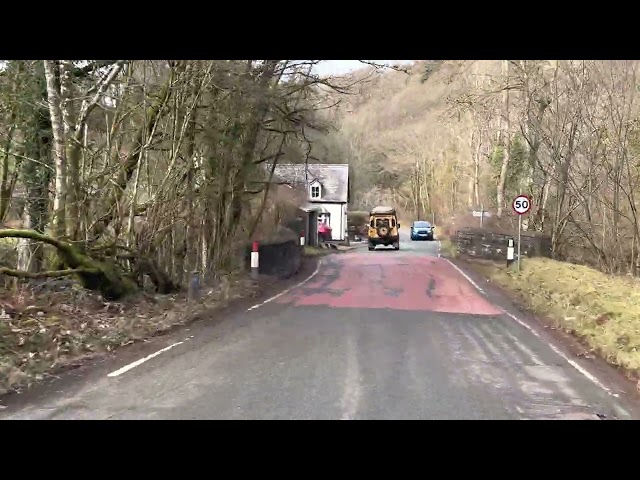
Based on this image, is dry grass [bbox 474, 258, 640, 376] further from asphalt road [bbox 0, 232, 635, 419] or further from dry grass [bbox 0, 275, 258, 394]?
dry grass [bbox 0, 275, 258, 394]

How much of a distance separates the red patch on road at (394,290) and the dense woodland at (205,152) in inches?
128

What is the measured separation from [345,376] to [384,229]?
38.4 m

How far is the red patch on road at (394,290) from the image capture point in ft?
51.3

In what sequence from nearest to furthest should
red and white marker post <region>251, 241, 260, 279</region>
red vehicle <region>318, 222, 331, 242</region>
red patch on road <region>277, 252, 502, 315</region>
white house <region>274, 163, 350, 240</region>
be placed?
red patch on road <region>277, 252, 502, 315</region>
red and white marker post <region>251, 241, 260, 279</region>
red vehicle <region>318, 222, 331, 242</region>
white house <region>274, 163, 350, 240</region>

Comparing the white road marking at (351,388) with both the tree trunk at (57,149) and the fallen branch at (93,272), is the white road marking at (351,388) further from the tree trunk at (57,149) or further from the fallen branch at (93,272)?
the tree trunk at (57,149)

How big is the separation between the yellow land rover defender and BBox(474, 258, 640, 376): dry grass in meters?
24.7

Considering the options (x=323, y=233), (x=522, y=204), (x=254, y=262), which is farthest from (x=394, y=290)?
(x=323, y=233)

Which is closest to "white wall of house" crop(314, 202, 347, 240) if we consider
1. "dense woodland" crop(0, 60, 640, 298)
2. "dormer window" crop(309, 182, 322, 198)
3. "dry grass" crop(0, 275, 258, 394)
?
"dormer window" crop(309, 182, 322, 198)

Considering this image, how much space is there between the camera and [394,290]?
1912 centimetres

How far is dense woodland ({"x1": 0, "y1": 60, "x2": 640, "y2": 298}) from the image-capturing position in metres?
13.0

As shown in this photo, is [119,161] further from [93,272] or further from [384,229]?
[384,229]

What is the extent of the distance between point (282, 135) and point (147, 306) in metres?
11.9
